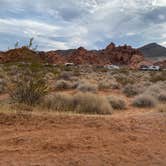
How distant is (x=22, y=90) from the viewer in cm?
1248

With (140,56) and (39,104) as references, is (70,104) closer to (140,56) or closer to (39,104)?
(39,104)

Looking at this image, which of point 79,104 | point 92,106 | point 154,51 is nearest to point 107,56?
point 154,51

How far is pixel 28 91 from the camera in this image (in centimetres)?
1242

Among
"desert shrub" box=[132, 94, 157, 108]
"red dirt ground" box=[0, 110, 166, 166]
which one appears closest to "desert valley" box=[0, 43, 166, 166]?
"red dirt ground" box=[0, 110, 166, 166]

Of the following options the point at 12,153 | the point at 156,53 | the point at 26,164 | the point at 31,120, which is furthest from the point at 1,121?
the point at 156,53

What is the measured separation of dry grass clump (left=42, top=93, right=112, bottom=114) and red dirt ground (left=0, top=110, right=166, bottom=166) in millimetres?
2495

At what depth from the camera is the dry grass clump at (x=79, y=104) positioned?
1159 cm

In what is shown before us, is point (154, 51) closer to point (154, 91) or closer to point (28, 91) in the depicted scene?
point (154, 91)

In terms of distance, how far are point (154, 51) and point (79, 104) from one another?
153m

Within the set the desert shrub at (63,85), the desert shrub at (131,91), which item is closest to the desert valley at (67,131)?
the desert shrub at (131,91)

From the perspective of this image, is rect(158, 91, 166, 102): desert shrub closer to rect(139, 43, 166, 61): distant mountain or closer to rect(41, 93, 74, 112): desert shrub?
rect(41, 93, 74, 112): desert shrub

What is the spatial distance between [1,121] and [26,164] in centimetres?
338

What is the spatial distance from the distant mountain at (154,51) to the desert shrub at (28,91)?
139 m

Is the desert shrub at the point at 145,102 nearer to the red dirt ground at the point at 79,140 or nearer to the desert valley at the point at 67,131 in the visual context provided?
the desert valley at the point at 67,131
